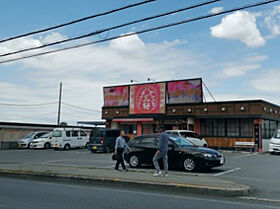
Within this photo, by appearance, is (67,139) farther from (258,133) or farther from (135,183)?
(135,183)

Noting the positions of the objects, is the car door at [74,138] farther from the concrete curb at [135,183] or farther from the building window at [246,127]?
the concrete curb at [135,183]

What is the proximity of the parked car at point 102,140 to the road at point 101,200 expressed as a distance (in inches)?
580

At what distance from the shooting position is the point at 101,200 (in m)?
8.17

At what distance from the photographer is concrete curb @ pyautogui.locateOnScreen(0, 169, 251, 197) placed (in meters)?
8.88

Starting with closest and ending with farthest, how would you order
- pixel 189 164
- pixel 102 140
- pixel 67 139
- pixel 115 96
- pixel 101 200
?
pixel 101 200
pixel 189 164
pixel 102 140
pixel 67 139
pixel 115 96

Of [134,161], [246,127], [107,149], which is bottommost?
[134,161]

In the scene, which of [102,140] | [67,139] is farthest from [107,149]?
[67,139]

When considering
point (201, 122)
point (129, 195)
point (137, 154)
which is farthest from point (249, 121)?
point (129, 195)

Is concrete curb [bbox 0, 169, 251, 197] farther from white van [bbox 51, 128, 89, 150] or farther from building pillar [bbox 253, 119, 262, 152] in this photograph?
building pillar [bbox 253, 119, 262, 152]

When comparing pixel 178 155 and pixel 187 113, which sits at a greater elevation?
pixel 187 113

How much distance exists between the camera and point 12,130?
114ft

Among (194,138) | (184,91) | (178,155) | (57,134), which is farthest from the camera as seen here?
(184,91)

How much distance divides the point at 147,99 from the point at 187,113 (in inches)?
184

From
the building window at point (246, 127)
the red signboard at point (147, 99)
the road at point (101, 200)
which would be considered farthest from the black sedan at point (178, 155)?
the red signboard at point (147, 99)
